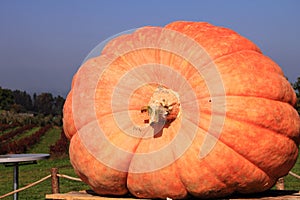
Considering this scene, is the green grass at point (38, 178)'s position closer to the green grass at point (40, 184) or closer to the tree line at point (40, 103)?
the green grass at point (40, 184)

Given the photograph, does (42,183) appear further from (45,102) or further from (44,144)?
(45,102)

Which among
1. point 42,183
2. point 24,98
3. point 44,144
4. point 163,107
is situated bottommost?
point 42,183

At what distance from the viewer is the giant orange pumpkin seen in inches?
145

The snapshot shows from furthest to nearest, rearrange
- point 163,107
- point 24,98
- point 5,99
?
1. point 24,98
2. point 5,99
3. point 163,107

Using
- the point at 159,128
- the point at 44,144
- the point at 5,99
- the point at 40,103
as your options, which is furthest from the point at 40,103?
the point at 159,128

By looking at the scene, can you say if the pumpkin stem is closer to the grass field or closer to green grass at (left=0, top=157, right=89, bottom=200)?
the grass field

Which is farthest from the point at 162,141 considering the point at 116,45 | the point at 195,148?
the point at 116,45

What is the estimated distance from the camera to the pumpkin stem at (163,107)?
3.69 meters

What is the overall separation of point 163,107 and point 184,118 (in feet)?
0.65

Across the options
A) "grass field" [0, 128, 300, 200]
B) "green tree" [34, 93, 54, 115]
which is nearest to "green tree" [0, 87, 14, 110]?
"green tree" [34, 93, 54, 115]

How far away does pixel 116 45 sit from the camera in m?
4.42

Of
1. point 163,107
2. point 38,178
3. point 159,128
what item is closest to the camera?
point 163,107

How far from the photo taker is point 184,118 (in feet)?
12.6

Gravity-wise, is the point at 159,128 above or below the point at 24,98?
below
